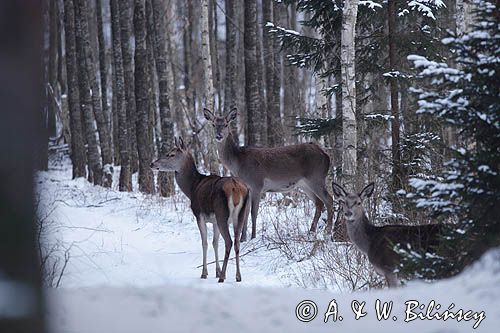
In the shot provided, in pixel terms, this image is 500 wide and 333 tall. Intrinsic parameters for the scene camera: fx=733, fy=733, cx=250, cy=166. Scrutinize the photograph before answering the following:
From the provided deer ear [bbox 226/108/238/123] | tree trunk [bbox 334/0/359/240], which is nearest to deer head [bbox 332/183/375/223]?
tree trunk [bbox 334/0/359/240]

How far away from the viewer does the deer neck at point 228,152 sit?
13.6 meters

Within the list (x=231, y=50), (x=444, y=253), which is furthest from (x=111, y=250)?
(x=231, y=50)

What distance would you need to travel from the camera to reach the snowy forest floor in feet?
17.6

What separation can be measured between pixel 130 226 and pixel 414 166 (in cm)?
545

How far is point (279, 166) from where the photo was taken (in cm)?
1347


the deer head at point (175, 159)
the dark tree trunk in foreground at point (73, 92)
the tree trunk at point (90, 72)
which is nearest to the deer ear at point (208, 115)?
the deer head at point (175, 159)

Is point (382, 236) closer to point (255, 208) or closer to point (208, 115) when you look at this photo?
point (255, 208)

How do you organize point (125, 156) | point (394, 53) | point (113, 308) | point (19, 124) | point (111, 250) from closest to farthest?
1. point (19, 124)
2. point (113, 308)
3. point (111, 250)
4. point (394, 53)
5. point (125, 156)

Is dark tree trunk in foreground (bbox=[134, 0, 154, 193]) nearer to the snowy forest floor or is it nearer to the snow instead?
the snowy forest floor

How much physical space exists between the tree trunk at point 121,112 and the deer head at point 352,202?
37.1 feet

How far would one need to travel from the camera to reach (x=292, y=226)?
490 inches

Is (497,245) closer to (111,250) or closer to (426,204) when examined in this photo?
(426,204)

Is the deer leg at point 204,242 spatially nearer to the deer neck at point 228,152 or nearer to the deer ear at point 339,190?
the deer ear at point 339,190

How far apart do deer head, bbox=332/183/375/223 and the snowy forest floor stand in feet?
2.81
